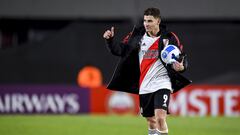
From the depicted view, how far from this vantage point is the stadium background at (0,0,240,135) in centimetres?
2408

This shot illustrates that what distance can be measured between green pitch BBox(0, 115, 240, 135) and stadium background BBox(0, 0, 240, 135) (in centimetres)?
3

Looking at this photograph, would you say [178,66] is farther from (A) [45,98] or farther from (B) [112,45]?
(A) [45,98]

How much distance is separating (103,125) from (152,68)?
7654 mm

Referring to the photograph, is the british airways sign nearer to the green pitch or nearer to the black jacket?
the green pitch

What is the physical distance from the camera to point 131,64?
1225cm

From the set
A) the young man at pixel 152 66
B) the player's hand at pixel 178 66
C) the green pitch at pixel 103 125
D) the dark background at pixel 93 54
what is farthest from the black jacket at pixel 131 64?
the dark background at pixel 93 54

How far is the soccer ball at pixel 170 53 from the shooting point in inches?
455

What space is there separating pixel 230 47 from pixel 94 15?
16.9ft

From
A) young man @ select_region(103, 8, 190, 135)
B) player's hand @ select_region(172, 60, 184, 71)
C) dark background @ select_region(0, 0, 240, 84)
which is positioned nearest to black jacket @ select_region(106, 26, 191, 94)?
young man @ select_region(103, 8, 190, 135)

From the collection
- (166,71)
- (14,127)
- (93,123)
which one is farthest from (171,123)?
(166,71)

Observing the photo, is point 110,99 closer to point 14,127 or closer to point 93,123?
point 93,123

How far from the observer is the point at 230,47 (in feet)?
87.6

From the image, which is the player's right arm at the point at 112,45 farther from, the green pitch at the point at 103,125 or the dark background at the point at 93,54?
the dark background at the point at 93,54

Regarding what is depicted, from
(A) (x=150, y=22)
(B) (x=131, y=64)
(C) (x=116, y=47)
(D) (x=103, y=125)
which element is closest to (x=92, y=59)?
(D) (x=103, y=125)
